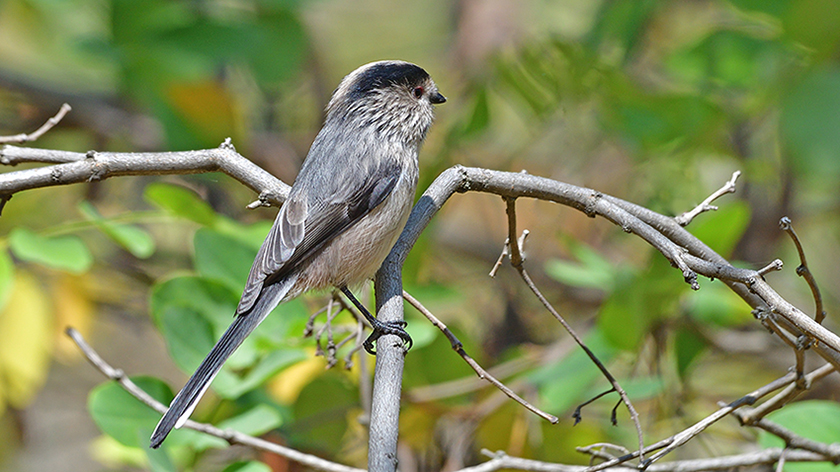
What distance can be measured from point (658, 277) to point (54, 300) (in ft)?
11.1

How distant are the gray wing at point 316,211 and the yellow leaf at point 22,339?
170cm

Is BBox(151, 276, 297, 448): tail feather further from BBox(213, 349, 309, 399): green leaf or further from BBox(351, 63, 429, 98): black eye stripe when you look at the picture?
BBox(351, 63, 429, 98): black eye stripe

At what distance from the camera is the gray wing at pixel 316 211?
2600 mm

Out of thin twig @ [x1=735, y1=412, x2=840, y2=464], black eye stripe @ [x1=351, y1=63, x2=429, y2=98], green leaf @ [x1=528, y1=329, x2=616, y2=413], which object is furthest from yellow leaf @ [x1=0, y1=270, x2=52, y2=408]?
thin twig @ [x1=735, y1=412, x2=840, y2=464]

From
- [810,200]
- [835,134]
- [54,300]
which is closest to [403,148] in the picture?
[835,134]

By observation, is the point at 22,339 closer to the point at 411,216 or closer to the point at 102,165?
the point at 102,165

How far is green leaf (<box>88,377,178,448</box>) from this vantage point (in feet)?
8.56

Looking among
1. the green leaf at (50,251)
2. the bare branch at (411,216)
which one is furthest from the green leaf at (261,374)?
the green leaf at (50,251)

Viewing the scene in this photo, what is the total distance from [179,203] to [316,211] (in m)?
0.69

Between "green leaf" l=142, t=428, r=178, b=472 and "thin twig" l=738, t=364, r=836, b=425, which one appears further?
"green leaf" l=142, t=428, r=178, b=472

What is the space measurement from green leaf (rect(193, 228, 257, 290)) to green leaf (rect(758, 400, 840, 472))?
6.73 ft

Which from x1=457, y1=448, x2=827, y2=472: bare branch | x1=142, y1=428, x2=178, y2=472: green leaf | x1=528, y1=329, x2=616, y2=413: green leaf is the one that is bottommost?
x1=142, y1=428, x2=178, y2=472: green leaf

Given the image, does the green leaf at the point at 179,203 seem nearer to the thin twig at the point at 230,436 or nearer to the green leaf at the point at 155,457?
the thin twig at the point at 230,436

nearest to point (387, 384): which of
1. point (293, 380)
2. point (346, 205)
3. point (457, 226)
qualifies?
point (346, 205)
